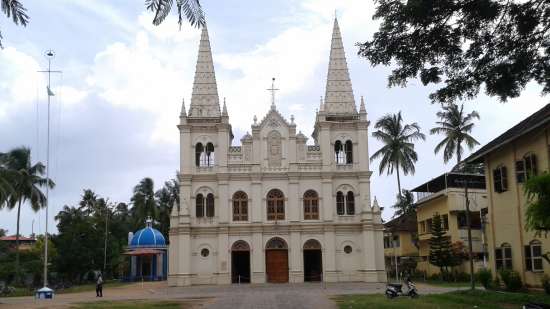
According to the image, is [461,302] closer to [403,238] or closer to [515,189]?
[515,189]

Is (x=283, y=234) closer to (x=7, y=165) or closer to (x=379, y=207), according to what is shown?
(x=379, y=207)

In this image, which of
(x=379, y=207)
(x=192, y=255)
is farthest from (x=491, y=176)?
(x=192, y=255)

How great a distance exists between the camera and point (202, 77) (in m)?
48.6

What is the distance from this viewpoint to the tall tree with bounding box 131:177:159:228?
75.8 meters

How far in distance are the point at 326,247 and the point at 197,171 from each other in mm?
10850

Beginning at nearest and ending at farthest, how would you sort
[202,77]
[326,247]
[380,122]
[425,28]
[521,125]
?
[425,28] < [521,125] < [326,247] < [202,77] < [380,122]

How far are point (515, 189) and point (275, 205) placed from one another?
22116mm

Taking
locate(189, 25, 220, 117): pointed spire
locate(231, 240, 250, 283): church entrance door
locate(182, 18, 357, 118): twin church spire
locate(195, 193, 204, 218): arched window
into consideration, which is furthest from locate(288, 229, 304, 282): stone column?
locate(189, 25, 220, 117): pointed spire

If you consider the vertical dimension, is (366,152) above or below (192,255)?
above

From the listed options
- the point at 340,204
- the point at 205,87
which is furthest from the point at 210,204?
the point at 340,204

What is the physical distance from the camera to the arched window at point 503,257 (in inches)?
1089

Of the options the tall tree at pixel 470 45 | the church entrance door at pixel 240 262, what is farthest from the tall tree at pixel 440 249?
the tall tree at pixel 470 45

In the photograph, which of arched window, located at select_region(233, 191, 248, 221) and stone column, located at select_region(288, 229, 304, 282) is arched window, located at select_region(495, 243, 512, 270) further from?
arched window, located at select_region(233, 191, 248, 221)

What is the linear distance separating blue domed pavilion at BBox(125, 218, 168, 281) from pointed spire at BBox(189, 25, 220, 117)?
43.9 ft
